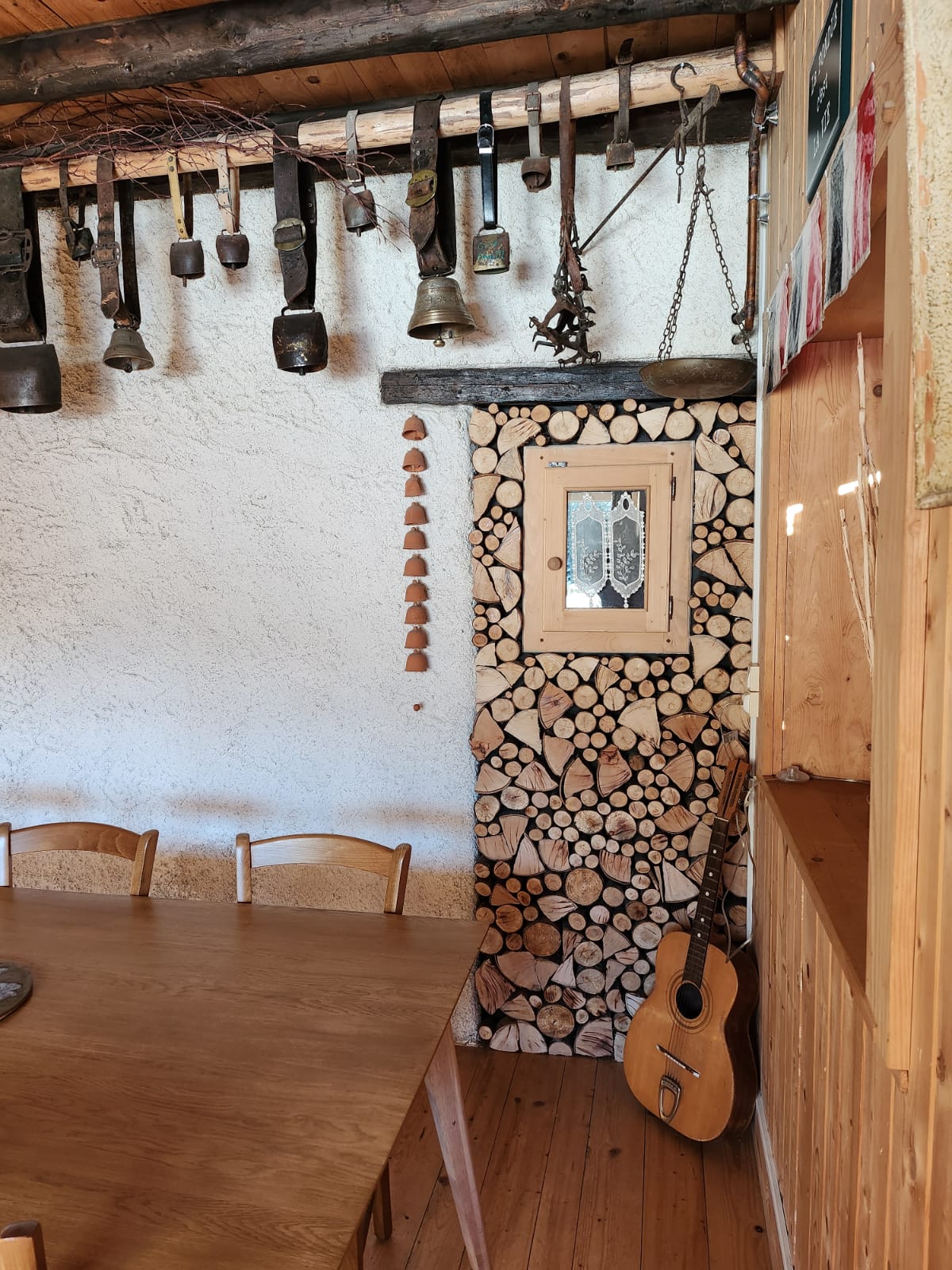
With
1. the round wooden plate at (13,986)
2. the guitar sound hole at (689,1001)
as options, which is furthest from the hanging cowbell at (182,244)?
the guitar sound hole at (689,1001)

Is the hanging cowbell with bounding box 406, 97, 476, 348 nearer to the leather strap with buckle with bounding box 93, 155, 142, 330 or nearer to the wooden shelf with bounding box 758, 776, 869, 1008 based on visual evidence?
the leather strap with buckle with bounding box 93, 155, 142, 330

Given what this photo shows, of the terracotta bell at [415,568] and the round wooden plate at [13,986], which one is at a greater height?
the terracotta bell at [415,568]

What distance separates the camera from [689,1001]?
2.29 m

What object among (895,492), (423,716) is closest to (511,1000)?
(423,716)

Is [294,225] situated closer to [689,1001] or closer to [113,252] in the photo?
[113,252]

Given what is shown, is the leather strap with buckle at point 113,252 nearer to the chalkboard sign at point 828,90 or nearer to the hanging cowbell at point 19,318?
the hanging cowbell at point 19,318

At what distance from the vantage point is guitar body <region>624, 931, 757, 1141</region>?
2156 mm

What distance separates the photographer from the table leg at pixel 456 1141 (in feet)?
5.32

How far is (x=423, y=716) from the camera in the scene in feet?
9.00

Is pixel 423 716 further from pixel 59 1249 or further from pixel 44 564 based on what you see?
pixel 59 1249

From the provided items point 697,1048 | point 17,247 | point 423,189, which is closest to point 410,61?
point 423,189

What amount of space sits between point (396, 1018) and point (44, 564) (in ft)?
7.57

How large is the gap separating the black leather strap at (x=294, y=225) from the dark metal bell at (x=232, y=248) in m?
0.11

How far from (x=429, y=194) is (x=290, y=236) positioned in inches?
17.2
